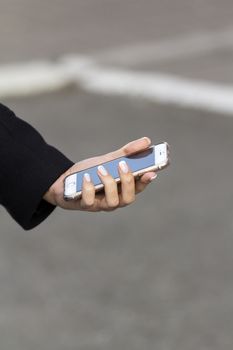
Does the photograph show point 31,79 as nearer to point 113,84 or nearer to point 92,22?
point 113,84

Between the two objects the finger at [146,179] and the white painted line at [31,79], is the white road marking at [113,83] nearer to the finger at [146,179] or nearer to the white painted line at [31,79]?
the white painted line at [31,79]

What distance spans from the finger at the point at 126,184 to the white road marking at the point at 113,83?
463 centimetres

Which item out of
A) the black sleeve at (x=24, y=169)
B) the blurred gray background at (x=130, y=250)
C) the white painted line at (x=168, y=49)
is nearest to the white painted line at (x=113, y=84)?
the blurred gray background at (x=130, y=250)

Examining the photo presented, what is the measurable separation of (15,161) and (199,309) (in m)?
1.99

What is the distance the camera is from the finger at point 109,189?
A: 6.93 feet

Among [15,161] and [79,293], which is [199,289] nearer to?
[79,293]

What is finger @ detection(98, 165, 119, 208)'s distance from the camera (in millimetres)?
2113

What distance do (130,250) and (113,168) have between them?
8.44ft

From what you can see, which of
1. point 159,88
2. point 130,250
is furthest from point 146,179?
point 159,88

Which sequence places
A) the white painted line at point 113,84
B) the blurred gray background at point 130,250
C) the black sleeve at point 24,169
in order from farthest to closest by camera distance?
the white painted line at point 113,84 < the blurred gray background at point 130,250 < the black sleeve at point 24,169

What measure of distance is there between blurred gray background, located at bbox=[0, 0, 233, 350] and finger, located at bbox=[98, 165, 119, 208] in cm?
183

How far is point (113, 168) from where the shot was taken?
2.17 m

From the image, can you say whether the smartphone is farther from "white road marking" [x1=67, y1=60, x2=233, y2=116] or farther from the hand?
"white road marking" [x1=67, y1=60, x2=233, y2=116]

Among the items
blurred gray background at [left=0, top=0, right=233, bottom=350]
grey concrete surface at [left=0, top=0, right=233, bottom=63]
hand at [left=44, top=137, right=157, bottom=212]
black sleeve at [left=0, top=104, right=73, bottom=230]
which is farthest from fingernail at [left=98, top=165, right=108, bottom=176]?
grey concrete surface at [left=0, top=0, right=233, bottom=63]
